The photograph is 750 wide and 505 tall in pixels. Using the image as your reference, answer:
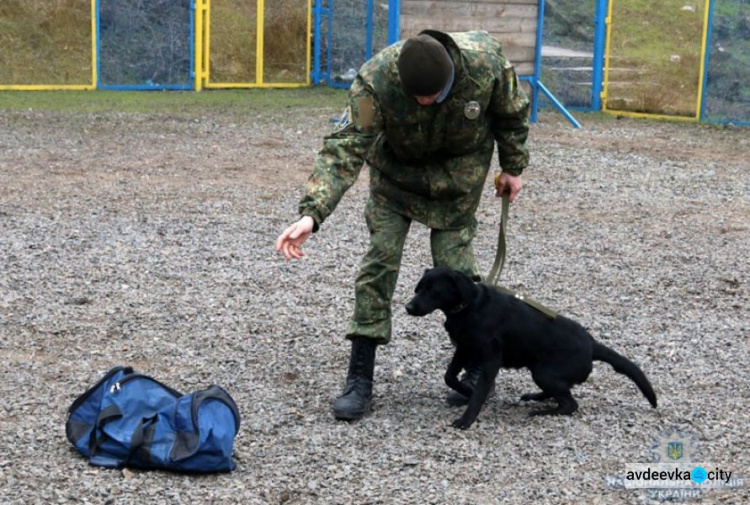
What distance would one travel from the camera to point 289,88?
63.4 ft

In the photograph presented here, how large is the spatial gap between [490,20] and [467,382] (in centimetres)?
Answer: 1040

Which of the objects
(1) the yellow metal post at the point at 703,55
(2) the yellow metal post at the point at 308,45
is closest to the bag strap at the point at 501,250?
(1) the yellow metal post at the point at 703,55

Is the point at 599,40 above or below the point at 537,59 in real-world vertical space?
above

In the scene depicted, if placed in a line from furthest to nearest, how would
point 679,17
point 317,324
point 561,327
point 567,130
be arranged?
point 679,17 → point 567,130 → point 317,324 → point 561,327

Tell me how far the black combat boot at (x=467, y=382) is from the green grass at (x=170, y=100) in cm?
1077

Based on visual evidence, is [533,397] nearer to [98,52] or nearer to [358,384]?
[358,384]

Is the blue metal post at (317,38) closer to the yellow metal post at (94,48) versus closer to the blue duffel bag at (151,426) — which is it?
the yellow metal post at (94,48)

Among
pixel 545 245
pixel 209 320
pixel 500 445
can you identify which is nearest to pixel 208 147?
pixel 545 245

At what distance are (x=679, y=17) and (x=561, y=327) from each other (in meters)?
12.7

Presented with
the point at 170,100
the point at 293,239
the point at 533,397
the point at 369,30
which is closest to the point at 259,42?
the point at 369,30

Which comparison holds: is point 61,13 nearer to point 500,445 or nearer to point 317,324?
point 317,324

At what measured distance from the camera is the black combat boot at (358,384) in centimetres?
493

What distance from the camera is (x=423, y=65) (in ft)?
14.7

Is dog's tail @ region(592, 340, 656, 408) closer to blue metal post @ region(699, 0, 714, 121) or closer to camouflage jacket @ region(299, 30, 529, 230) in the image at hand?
camouflage jacket @ region(299, 30, 529, 230)
